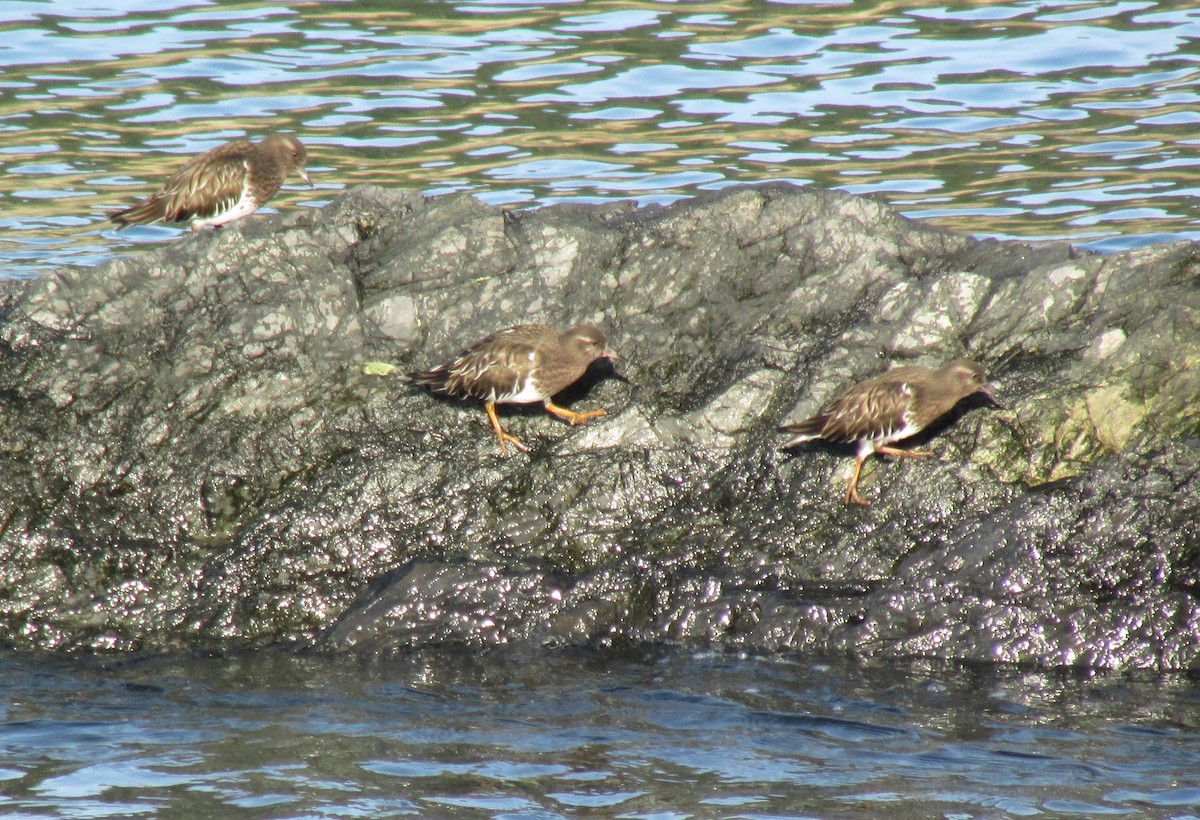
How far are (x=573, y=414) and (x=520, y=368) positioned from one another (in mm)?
598

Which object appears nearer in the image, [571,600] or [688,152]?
[571,600]

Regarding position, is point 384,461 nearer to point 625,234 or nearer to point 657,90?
point 625,234

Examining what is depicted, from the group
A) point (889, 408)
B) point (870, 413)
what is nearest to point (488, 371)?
point (870, 413)

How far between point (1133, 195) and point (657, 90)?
5.80 metres

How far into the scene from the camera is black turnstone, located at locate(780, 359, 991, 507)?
25.6 feet

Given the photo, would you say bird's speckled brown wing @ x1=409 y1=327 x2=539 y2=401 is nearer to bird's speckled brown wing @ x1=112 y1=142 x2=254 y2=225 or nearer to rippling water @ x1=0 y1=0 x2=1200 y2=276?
bird's speckled brown wing @ x1=112 y1=142 x2=254 y2=225

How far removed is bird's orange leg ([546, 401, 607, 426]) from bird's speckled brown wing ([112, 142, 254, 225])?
342 centimetres

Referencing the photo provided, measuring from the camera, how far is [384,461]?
852 cm

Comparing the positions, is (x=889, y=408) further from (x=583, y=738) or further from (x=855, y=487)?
(x=583, y=738)

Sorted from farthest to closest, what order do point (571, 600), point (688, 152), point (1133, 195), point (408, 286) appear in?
1. point (688, 152)
2. point (1133, 195)
3. point (408, 286)
4. point (571, 600)

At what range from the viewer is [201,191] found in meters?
10.5

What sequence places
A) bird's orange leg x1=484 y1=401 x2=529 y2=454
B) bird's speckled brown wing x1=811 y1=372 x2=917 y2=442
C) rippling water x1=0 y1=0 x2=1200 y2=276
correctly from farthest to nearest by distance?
1. rippling water x1=0 y1=0 x2=1200 y2=276
2. bird's orange leg x1=484 y1=401 x2=529 y2=454
3. bird's speckled brown wing x1=811 y1=372 x2=917 y2=442

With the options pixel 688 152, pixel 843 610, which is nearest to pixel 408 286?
pixel 843 610

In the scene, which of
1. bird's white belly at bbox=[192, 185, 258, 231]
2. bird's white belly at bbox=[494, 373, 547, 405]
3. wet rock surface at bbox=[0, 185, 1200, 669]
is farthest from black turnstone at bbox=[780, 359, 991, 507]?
bird's white belly at bbox=[192, 185, 258, 231]
